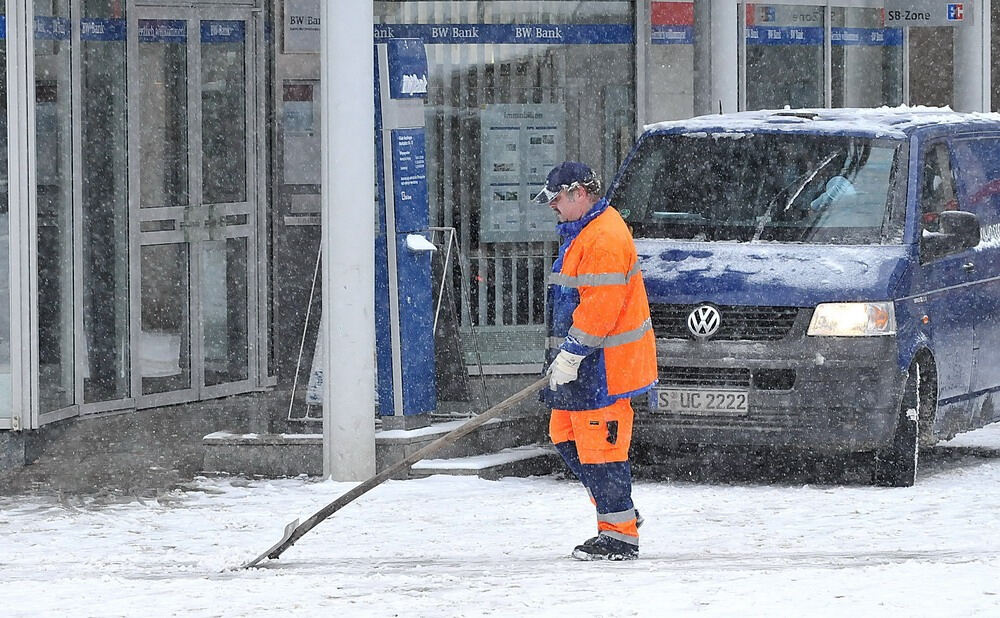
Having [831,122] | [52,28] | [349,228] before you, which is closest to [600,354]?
[349,228]

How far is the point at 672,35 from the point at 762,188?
4823 mm

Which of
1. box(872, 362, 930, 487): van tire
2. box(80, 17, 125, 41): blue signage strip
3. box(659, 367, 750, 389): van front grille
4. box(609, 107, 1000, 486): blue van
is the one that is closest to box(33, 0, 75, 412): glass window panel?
box(80, 17, 125, 41): blue signage strip

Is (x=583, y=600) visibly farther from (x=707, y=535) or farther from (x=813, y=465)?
(x=813, y=465)

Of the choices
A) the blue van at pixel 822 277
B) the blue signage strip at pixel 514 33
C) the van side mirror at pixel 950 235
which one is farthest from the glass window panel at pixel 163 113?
the van side mirror at pixel 950 235

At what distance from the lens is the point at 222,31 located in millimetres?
14664

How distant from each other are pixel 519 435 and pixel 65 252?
3.05 m

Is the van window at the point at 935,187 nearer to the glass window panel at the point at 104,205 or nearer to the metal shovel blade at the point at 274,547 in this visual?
the metal shovel blade at the point at 274,547

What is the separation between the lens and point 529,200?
16078 millimetres

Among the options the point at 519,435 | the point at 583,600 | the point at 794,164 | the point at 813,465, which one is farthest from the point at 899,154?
the point at 583,600

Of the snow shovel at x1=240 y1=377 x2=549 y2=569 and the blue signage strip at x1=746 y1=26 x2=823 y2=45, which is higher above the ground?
the blue signage strip at x1=746 y1=26 x2=823 y2=45

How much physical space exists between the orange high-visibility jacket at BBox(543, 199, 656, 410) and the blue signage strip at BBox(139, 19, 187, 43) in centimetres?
584

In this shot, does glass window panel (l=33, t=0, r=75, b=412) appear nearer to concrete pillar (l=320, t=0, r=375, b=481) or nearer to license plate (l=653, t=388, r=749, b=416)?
concrete pillar (l=320, t=0, r=375, b=481)

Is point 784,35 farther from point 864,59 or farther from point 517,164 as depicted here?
point 517,164

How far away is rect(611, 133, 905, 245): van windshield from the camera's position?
11.5 meters
